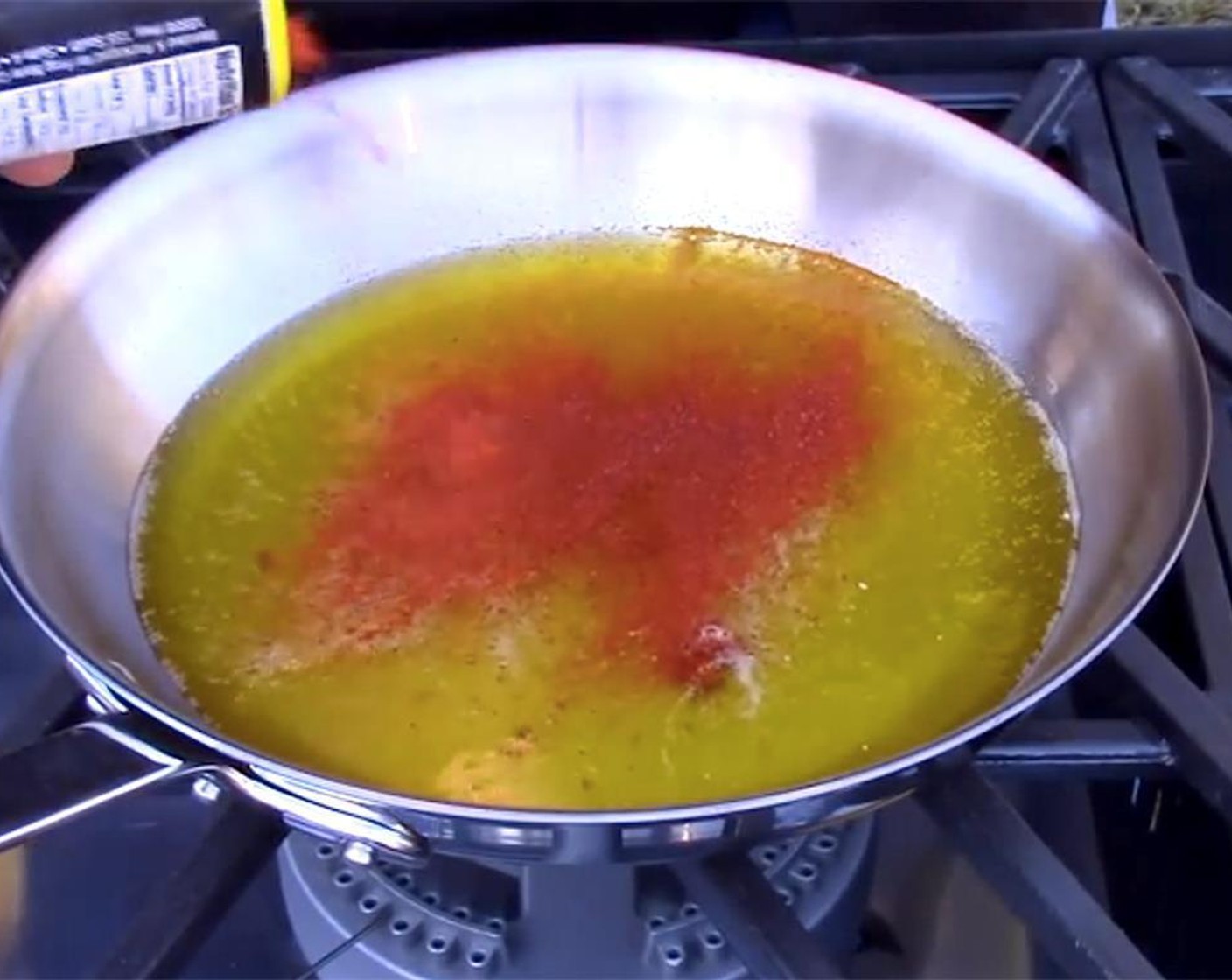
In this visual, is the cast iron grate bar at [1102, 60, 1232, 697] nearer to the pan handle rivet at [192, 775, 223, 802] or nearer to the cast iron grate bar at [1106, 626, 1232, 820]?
the cast iron grate bar at [1106, 626, 1232, 820]

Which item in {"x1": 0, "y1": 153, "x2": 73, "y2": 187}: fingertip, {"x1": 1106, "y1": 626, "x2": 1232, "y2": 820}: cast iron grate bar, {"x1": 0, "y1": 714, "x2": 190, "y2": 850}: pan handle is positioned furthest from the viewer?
{"x1": 0, "y1": 153, "x2": 73, "y2": 187}: fingertip

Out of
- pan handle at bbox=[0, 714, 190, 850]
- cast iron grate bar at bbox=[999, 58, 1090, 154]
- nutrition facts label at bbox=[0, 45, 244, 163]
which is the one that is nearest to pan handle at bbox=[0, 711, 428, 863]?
pan handle at bbox=[0, 714, 190, 850]

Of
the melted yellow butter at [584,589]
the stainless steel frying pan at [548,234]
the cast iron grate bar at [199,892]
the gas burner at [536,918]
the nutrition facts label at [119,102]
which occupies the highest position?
the nutrition facts label at [119,102]

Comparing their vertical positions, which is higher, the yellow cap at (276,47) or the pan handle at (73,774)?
the yellow cap at (276,47)

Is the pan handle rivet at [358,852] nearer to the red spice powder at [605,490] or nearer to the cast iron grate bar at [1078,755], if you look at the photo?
the red spice powder at [605,490]

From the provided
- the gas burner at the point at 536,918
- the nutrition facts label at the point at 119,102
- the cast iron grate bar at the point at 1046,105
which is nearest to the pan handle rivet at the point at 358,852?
the gas burner at the point at 536,918

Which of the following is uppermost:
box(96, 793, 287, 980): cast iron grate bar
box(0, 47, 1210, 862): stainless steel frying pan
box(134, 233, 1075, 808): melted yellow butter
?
box(0, 47, 1210, 862): stainless steel frying pan

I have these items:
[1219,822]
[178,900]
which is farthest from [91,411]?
[1219,822]
